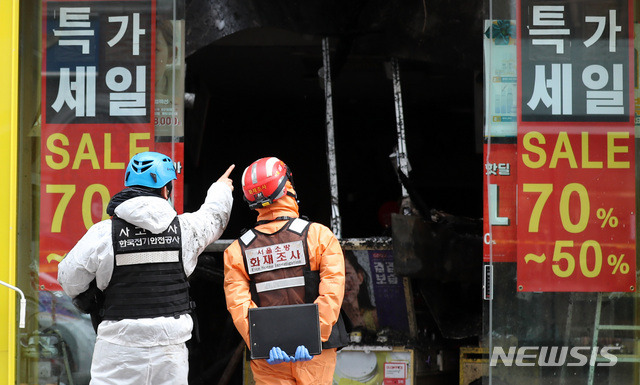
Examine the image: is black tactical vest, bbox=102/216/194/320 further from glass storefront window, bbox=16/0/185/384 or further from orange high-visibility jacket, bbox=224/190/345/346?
glass storefront window, bbox=16/0/185/384

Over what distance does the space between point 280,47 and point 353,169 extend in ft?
8.30

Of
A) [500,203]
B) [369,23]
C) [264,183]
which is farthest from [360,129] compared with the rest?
[264,183]

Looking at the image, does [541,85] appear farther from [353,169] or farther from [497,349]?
[353,169]

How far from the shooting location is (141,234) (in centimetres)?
360

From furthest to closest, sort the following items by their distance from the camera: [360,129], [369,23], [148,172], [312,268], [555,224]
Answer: [360,129] < [369,23] < [555,224] < [312,268] < [148,172]

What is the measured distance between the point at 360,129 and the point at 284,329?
5584mm

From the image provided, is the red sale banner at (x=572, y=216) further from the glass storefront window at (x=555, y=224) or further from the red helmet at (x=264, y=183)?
the red helmet at (x=264, y=183)

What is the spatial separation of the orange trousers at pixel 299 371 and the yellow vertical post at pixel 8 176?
1566 mm

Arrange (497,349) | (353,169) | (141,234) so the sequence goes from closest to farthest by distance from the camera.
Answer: (141,234)
(497,349)
(353,169)

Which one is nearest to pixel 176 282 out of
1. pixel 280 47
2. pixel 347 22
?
pixel 347 22

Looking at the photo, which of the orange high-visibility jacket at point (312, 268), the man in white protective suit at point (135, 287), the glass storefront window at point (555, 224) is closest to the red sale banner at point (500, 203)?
the glass storefront window at point (555, 224)

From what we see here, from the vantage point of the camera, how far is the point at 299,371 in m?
3.76

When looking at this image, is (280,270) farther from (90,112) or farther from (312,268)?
(90,112)

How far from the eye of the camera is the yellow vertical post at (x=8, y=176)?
14.7 ft
